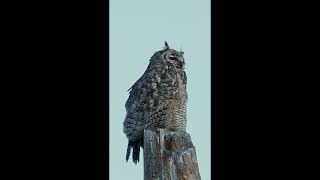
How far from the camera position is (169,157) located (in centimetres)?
351

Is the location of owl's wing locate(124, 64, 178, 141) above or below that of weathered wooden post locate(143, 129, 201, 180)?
above

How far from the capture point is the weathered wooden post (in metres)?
3.28

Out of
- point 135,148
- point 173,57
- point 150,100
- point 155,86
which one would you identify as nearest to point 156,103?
point 150,100

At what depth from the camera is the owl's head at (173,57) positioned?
674 cm

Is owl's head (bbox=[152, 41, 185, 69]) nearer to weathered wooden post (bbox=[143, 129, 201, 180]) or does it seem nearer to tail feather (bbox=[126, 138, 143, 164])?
tail feather (bbox=[126, 138, 143, 164])

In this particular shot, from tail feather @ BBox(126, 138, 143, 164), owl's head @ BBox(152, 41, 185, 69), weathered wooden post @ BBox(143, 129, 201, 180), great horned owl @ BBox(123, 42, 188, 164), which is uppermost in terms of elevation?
owl's head @ BBox(152, 41, 185, 69)

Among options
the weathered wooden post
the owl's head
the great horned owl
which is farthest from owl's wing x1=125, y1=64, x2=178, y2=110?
the weathered wooden post

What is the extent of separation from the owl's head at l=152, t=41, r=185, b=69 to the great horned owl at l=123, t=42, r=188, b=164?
0.11 metres

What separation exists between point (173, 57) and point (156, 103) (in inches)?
32.4

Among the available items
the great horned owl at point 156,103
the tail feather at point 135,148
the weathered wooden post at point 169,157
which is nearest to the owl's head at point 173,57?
the great horned owl at point 156,103

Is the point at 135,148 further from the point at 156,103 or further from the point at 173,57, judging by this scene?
the point at 173,57

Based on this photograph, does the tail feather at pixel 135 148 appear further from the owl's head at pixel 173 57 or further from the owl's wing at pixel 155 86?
the owl's head at pixel 173 57

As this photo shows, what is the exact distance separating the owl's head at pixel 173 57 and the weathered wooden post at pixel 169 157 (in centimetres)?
287
